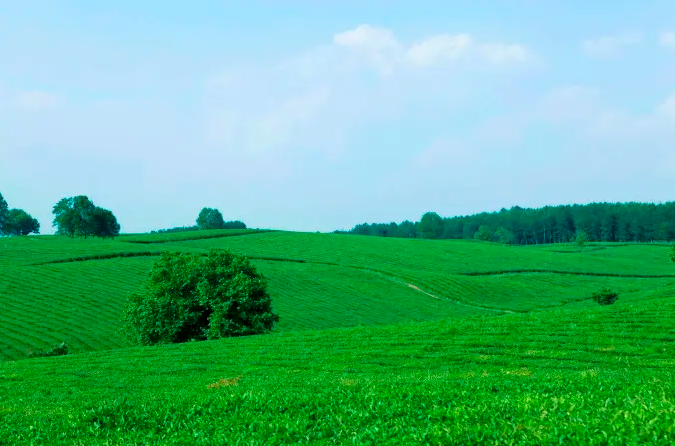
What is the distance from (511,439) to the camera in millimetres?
9289

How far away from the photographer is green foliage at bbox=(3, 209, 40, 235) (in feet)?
531

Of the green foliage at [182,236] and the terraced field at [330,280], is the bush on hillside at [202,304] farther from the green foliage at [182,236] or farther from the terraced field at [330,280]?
the green foliage at [182,236]

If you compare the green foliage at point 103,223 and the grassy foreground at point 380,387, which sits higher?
the green foliage at point 103,223

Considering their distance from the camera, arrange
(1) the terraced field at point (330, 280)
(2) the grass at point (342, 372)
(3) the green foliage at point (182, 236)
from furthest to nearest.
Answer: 1. (3) the green foliage at point (182, 236)
2. (1) the terraced field at point (330, 280)
3. (2) the grass at point (342, 372)

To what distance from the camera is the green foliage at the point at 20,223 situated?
162m

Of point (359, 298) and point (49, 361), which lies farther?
point (359, 298)

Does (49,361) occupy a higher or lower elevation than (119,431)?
lower

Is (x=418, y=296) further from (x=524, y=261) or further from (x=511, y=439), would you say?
(x=511, y=439)

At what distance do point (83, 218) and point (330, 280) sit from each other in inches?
2706

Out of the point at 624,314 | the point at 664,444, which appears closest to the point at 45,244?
the point at 624,314

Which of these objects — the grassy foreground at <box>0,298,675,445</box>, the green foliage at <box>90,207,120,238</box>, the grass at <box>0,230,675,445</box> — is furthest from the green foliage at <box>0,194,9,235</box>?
the grassy foreground at <box>0,298,675,445</box>

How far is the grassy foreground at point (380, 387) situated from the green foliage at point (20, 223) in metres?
144

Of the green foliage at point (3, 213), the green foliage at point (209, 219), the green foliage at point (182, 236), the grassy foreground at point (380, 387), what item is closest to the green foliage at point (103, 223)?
the green foliage at point (182, 236)

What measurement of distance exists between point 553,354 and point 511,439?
18269mm
